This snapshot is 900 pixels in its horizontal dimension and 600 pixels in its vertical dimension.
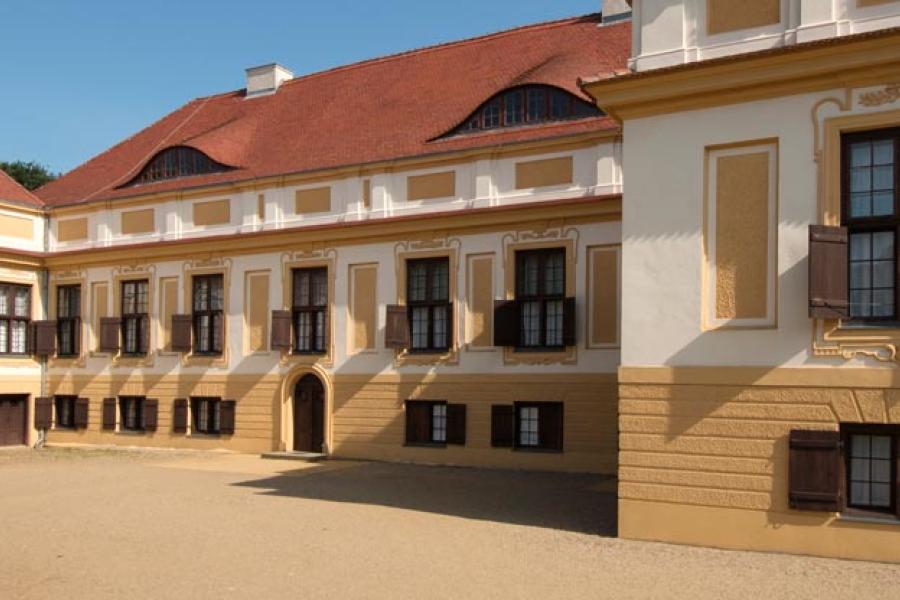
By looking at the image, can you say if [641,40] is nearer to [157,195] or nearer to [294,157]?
[294,157]

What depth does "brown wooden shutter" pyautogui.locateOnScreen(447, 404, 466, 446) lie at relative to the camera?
2011cm

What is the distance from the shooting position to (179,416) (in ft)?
78.8

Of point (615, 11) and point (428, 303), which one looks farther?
point (615, 11)

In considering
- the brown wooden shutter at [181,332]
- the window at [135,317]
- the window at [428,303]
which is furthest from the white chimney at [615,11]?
the window at [135,317]

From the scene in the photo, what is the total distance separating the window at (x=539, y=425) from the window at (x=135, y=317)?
1097cm

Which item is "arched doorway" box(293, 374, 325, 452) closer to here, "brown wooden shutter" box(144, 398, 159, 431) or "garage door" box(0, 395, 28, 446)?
"brown wooden shutter" box(144, 398, 159, 431)

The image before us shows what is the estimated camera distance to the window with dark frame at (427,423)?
816 inches

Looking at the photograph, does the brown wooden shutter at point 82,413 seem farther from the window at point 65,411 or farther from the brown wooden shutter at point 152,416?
the brown wooden shutter at point 152,416

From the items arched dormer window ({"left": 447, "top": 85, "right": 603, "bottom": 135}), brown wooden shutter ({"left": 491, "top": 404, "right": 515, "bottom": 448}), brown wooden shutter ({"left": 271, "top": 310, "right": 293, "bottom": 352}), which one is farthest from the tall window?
brown wooden shutter ({"left": 271, "top": 310, "right": 293, "bottom": 352})

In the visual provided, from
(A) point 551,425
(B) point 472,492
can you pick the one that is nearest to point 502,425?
(A) point 551,425

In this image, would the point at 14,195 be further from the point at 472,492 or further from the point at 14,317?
the point at 472,492

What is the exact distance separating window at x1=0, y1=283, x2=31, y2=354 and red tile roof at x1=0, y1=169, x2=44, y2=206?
235cm

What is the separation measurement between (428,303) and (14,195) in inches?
532

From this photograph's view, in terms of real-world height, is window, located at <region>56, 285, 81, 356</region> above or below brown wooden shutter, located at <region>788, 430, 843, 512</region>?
above
